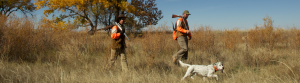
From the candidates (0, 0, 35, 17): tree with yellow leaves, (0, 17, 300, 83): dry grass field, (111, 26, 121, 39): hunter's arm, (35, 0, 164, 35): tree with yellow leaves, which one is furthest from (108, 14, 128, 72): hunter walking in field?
(0, 0, 35, 17): tree with yellow leaves

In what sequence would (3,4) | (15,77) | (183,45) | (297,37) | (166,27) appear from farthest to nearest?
(3,4), (166,27), (297,37), (183,45), (15,77)

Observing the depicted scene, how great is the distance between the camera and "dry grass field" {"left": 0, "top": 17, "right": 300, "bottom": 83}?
293 centimetres

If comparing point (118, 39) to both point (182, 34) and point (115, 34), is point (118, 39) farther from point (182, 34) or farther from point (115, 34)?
point (182, 34)

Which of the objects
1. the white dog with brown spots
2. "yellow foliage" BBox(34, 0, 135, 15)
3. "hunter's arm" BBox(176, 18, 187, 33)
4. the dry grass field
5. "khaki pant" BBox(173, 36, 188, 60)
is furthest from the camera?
"yellow foliage" BBox(34, 0, 135, 15)

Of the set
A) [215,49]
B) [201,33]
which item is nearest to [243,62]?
[215,49]

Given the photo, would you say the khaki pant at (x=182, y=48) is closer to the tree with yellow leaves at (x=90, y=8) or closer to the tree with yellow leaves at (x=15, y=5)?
the tree with yellow leaves at (x=90, y=8)

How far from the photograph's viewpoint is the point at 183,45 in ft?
13.0

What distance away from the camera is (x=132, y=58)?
16.2 feet


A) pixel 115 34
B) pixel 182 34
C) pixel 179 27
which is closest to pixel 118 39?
pixel 115 34

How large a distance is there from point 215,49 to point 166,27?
7.34 ft

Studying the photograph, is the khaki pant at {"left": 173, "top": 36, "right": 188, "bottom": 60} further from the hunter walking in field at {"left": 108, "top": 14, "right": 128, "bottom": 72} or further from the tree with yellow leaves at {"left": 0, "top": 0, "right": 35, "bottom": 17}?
the tree with yellow leaves at {"left": 0, "top": 0, "right": 35, "bottom": 17}

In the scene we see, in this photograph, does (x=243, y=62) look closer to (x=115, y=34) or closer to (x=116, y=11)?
(x=115, y=34)

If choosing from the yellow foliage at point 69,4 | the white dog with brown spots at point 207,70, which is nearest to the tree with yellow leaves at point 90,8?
the yellow foliage at point 69,4

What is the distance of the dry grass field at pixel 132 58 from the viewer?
2930 mm
